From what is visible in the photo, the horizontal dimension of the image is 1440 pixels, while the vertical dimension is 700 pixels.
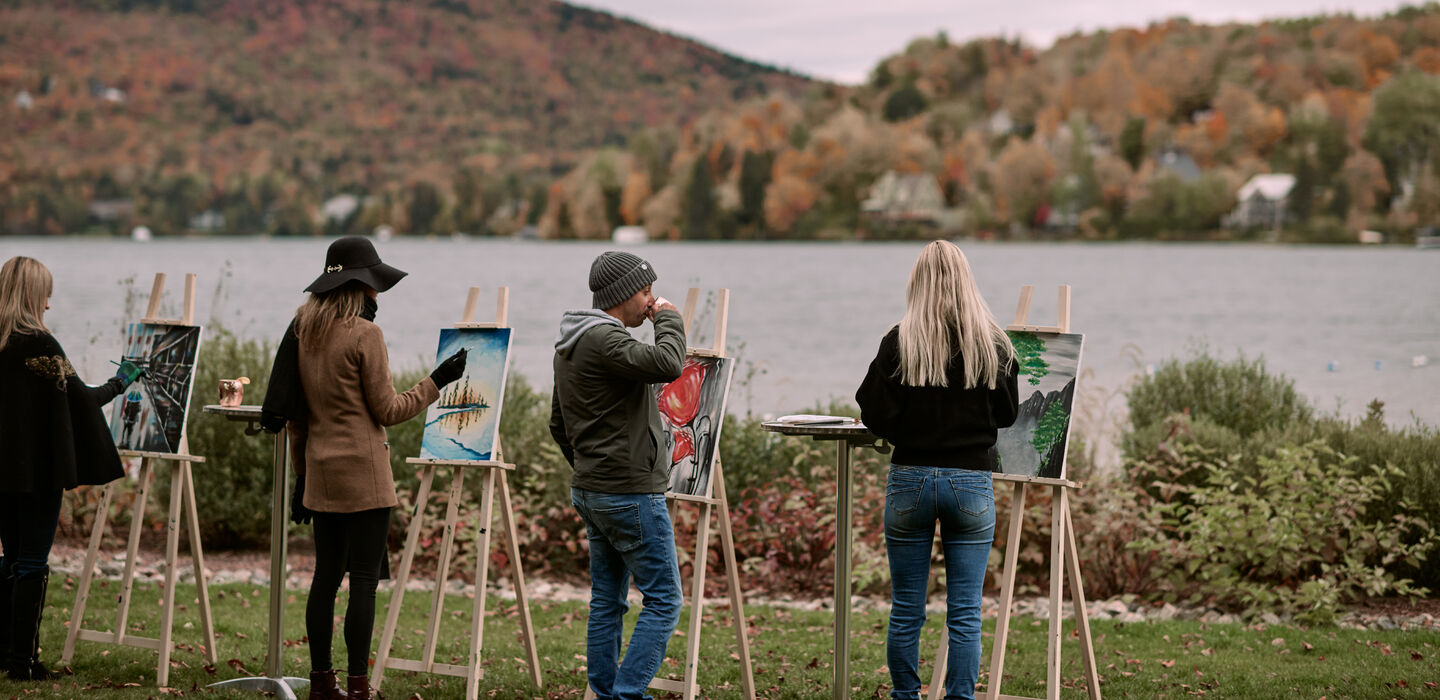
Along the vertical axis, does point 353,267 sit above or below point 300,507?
above

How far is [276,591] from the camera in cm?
560

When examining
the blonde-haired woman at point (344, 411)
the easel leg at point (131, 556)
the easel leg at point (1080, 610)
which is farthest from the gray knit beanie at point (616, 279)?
the easel leg at point (131, 556)

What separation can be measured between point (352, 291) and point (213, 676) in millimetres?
2298

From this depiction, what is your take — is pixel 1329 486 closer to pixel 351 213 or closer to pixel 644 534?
pixel 644 534

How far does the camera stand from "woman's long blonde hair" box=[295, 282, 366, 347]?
4719 mm

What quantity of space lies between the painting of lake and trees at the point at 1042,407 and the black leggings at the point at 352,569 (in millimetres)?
2604

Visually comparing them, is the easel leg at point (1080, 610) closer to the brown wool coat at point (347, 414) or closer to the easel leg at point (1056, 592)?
the easel leg at point (1056, 592)

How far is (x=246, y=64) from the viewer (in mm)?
52438

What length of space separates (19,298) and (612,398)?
105 inches

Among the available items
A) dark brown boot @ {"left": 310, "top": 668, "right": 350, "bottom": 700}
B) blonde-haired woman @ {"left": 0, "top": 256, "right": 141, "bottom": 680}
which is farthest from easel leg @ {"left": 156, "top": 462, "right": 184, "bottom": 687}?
dark brown boot @ {"left": 310, "top": 668, "right": 350, "bottom": 700}

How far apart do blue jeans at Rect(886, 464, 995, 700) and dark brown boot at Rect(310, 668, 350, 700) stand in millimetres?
2255

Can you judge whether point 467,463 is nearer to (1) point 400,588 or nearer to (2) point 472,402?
(2) point 472,402

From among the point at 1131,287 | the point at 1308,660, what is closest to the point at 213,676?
the point at 1308,660

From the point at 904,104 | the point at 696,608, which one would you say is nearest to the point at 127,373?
the point at 696,608
